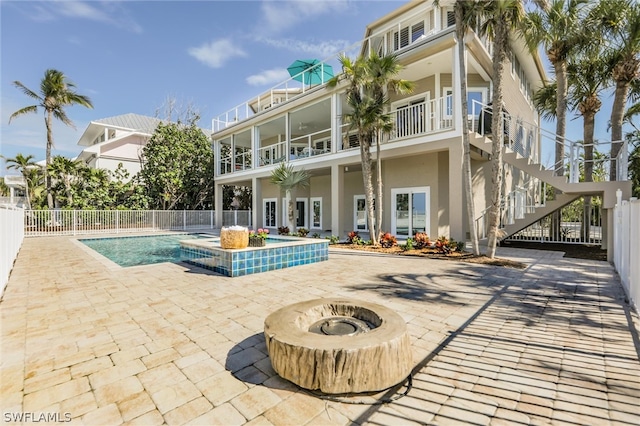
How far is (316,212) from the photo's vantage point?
19.1 m

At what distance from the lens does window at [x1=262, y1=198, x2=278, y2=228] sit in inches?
837

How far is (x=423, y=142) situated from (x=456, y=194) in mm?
2392

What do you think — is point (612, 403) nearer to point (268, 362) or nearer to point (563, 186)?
point (268, 362)

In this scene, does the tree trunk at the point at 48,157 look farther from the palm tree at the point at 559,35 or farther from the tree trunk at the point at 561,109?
the tree trunk at the point at 561,109

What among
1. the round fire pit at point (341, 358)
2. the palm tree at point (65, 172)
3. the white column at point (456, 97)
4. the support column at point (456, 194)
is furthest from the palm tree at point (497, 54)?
the palm tree at point (65, 172)

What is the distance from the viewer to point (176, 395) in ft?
7.59

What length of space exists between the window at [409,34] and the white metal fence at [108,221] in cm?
1682

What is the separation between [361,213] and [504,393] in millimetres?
14155

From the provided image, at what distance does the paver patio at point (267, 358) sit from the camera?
7.02 feet

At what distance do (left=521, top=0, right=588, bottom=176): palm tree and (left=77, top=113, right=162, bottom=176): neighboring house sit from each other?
24.4m

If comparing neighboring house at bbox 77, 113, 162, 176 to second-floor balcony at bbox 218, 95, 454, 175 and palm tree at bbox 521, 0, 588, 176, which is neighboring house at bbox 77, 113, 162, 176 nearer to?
second-floor balcony at bbox 218, 95, 454, 175

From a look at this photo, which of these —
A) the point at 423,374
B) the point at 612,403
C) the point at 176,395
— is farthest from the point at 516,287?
the point at 176,395

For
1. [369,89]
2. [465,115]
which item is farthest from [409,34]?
[465,115]

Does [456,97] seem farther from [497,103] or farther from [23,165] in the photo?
[23,165]
